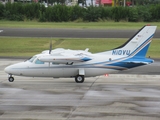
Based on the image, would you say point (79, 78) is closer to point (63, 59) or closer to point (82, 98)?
point (63, 59)

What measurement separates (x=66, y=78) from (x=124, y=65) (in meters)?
4.43

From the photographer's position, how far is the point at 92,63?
1043 inches

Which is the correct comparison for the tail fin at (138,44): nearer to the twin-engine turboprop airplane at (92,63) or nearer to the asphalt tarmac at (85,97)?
the twin-engine turboprop airplane at (92,63)

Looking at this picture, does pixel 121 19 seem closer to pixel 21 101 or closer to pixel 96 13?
pixel 96 13

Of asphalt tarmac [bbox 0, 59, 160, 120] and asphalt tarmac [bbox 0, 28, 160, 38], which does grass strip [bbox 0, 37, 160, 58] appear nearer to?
asphalt tarmac [bbox 0, 28, 160, 38]

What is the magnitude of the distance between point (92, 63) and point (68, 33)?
30.8 meters

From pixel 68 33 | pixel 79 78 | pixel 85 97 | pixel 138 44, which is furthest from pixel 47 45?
pixel 85 97

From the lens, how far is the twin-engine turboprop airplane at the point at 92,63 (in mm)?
26391

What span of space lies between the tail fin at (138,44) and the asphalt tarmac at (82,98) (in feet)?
5.86

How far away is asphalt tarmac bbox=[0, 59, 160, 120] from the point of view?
717 inches

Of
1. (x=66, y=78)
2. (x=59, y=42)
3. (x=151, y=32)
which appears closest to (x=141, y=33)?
(x=151, y=32)

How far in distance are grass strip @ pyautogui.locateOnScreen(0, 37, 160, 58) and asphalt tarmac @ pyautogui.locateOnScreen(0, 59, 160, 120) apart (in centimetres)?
1494

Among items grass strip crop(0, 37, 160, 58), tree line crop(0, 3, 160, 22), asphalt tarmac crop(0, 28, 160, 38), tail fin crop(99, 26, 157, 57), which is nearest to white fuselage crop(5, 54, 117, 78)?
tail fin crop(99, 26, 157, 57)

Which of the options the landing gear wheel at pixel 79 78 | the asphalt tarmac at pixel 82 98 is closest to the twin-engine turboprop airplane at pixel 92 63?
the landing gear wheel at pixel 79 78
